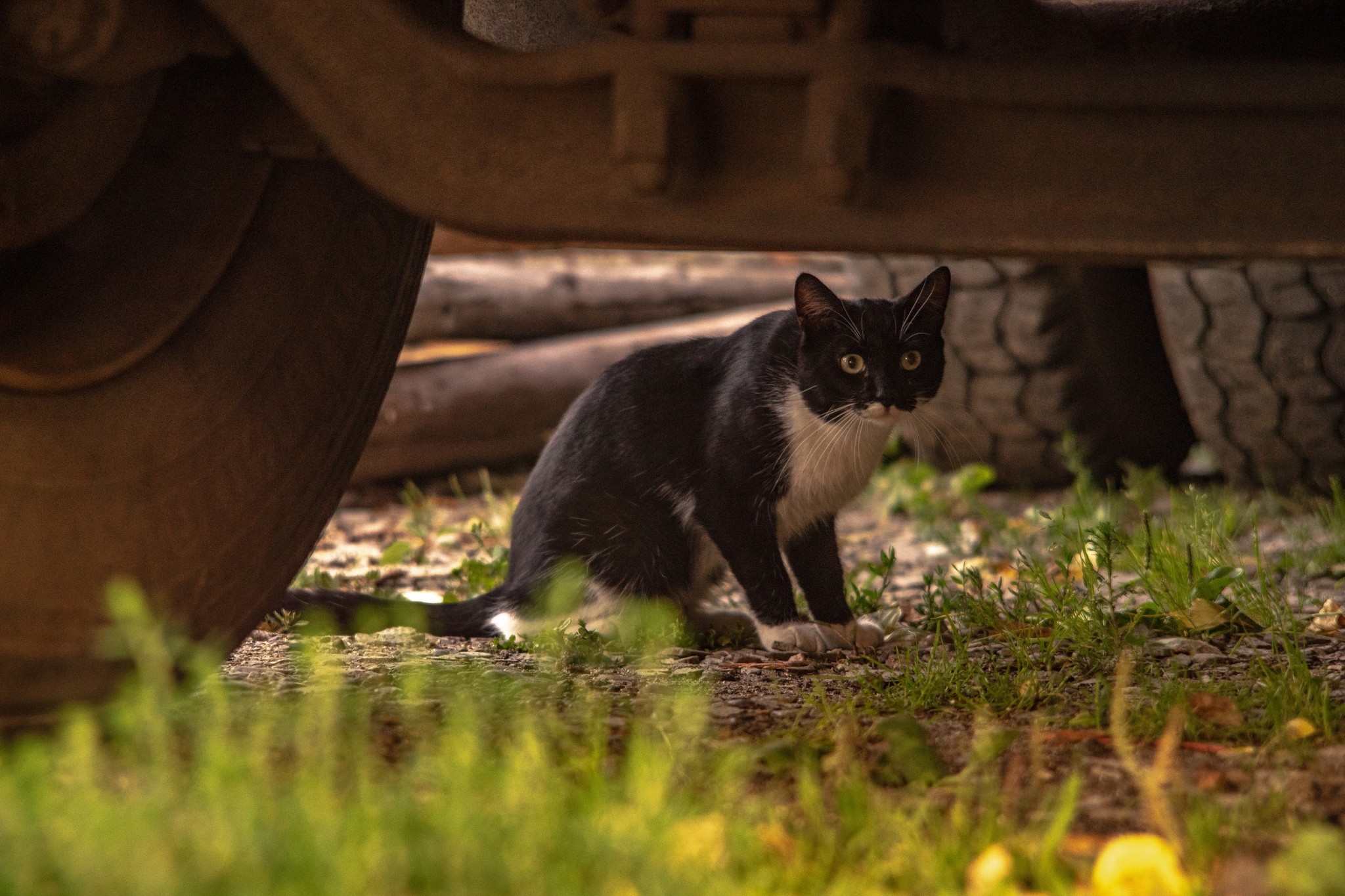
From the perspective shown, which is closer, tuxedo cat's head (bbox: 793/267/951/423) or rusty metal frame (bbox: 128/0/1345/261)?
rusty metal frame (bbox: 128/0/1345/261)

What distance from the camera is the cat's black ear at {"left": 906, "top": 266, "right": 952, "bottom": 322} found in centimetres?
300

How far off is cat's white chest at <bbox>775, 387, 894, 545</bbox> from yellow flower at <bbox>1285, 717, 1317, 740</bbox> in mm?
1312

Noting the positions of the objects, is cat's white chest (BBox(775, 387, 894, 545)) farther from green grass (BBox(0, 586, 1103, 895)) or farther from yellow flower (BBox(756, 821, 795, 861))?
yellow flower (BBox(756, 821, 795, 861))

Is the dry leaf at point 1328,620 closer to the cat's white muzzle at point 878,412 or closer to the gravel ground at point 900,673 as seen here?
the gravel ground at point 900,673

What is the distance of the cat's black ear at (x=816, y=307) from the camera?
299cm

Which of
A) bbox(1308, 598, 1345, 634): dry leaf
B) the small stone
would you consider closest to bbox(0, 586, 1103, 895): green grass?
the small stone

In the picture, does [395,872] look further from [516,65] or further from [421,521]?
Result: [421,521]

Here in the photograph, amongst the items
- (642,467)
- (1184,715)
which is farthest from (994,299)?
(1184,715)

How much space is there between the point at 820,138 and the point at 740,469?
1.56 metres

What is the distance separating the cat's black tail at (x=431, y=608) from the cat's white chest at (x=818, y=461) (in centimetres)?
71

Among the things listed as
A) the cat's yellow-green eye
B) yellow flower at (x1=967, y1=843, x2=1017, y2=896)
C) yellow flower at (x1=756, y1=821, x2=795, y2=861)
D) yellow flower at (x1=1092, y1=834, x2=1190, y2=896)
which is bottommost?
yellow flower at (x1=756, y1=821, x2=795, y2=861)

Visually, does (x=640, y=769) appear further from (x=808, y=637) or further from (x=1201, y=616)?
(x=1201, y=616)

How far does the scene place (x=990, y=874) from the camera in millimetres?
1261

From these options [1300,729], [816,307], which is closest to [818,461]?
[816,307]
